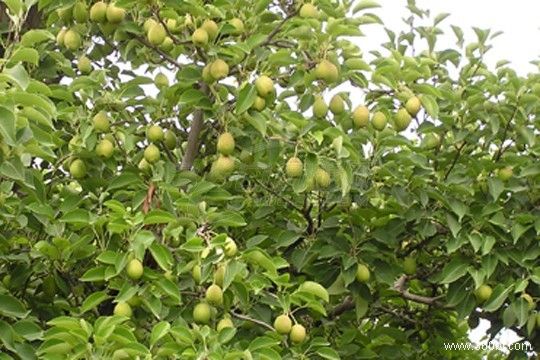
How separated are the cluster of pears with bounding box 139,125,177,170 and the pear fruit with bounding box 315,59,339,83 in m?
0.63

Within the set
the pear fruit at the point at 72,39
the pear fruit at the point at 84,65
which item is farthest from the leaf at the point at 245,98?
the pear fruit at the point at 84,65

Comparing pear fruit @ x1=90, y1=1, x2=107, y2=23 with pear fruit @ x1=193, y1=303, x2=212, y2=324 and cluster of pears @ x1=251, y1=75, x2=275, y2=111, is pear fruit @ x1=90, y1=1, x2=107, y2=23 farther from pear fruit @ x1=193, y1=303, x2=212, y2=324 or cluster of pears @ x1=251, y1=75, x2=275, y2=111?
pear fruit @ x1=193, y1=303, x2=212, y2=324

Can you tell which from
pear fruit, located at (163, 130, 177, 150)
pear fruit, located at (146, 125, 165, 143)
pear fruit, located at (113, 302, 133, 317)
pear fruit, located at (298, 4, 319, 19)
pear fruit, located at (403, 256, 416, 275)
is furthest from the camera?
pear fruit, located at (403, 256, 416, 275)

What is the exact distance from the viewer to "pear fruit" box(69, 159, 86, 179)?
3541 millimetres

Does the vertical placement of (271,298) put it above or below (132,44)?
below

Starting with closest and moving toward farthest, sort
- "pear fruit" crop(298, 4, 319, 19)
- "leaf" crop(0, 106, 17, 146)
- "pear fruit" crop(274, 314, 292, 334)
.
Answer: "leaf" crop(0, 106, 17, 146)
"pear fruit" crop(274, 314, 292, 334)
"pear fruit" crop(298, 4, 319, 19)

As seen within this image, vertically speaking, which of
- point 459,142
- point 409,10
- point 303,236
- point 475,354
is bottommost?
point 475,354

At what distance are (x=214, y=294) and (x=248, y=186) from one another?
4.37 feet

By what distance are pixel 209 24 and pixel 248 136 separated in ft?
1.39

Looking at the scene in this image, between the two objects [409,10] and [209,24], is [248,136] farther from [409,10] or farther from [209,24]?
[409,10]

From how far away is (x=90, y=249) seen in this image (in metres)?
3.24

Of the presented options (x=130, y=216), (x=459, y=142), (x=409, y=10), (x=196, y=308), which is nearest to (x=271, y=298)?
(x=196, y=308)

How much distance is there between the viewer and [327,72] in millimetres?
3320

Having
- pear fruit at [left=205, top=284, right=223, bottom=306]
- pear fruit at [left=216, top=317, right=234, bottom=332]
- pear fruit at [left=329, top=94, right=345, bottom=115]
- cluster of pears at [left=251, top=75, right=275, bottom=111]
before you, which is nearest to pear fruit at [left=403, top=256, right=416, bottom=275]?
pear fruit at [left=329, top=94, right=345, bottom=115]
